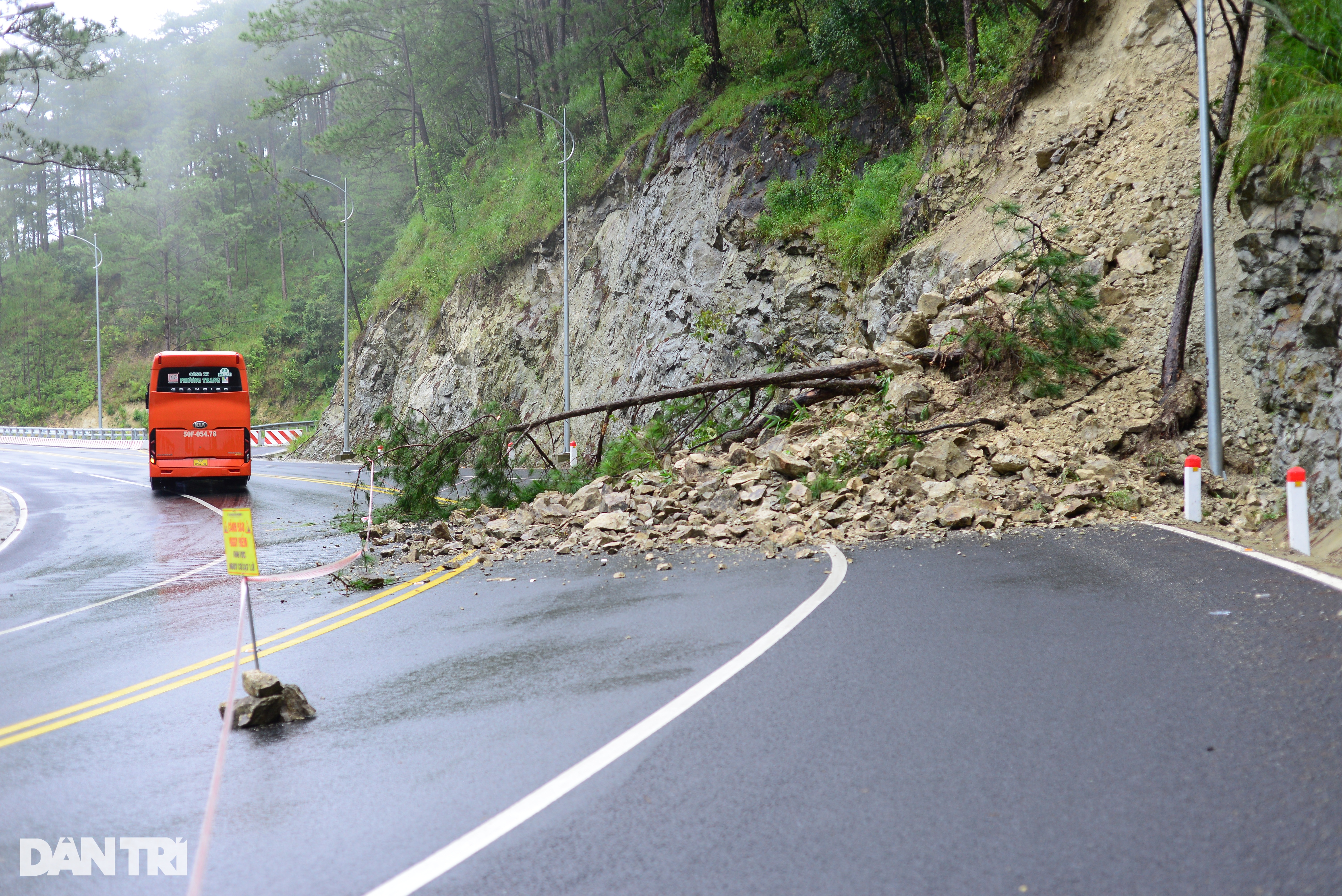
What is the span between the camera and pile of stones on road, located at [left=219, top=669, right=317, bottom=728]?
5.24 m

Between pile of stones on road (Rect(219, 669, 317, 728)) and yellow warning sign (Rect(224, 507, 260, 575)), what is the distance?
3.32 ft

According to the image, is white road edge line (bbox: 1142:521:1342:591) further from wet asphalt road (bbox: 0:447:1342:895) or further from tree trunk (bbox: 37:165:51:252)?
tree trunk (bbox: 37:165:51:252)

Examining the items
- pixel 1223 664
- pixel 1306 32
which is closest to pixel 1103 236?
pixel 1306 32

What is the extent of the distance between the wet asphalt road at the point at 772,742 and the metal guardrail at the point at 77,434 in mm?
48163

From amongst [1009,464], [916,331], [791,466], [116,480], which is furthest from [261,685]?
[116,480]

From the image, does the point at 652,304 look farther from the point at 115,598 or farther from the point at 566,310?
the point at 115,598

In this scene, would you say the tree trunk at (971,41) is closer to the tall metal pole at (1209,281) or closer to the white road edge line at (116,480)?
the tall metal pole at (1209,281)

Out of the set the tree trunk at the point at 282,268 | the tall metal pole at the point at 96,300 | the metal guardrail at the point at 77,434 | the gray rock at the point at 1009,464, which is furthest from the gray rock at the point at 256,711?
the tree trunk at the point at 282,268

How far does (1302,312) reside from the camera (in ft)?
33.3

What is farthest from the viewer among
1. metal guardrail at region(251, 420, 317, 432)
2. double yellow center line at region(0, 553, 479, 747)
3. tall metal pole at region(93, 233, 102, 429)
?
tall metal pole at region(93, 233, 102, 429)

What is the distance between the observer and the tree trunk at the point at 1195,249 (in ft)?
42.2

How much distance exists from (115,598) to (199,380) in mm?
13909

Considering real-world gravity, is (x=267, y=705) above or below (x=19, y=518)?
above

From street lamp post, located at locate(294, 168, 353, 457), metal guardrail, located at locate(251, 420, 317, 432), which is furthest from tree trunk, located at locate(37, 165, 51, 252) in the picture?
street lamp post, located at locate(294, 168, 353, 457)
